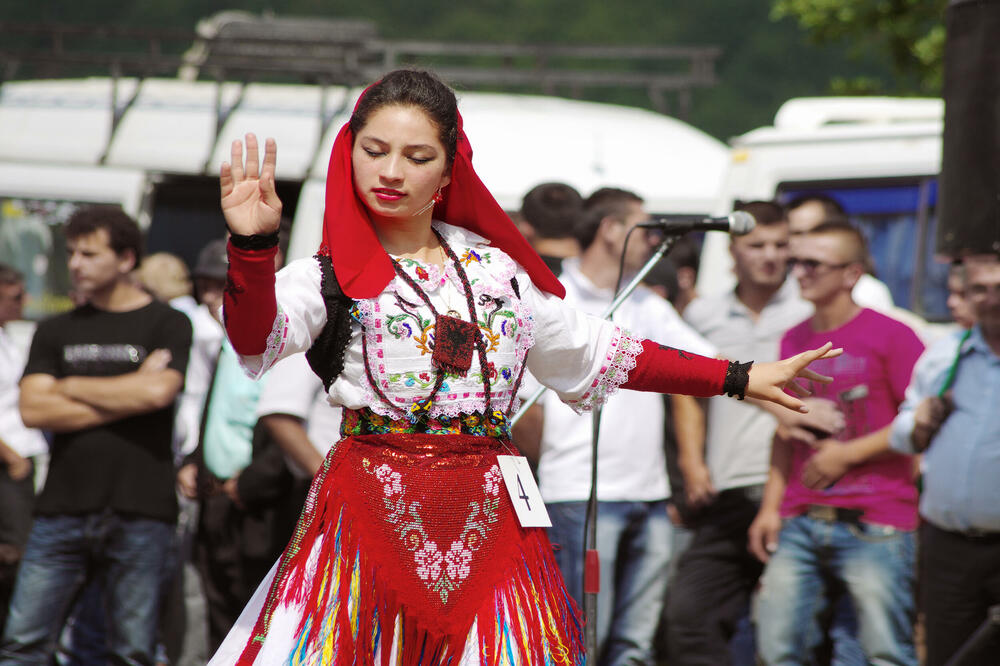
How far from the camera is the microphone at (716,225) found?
4.26 m

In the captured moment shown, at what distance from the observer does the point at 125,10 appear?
1423 inches

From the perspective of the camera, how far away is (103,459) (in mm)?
5469

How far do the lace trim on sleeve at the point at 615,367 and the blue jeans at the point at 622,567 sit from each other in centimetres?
197

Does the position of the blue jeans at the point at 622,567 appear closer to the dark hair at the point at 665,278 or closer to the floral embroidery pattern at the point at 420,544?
the dark hair at the point at 665,278

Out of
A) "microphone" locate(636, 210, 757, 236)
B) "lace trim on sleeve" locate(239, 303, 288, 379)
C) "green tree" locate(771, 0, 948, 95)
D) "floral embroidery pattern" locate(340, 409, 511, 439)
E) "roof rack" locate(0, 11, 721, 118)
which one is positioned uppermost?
"green tree" locate(771, 0, 948, 95)

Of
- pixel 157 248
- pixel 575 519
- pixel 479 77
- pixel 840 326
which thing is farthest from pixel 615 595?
pixel 479 77

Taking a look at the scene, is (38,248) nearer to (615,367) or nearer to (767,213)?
(767,213)

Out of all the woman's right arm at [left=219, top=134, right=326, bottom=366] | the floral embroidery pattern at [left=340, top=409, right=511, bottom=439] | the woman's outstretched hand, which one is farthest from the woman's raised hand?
the woman's outstretched hand

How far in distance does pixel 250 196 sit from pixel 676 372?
1.13m

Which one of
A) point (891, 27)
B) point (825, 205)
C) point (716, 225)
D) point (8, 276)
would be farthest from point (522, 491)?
point (891, 27)

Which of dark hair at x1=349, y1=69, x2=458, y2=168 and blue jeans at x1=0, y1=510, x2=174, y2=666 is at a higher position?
dark hair at x1=349, y1=69, x2=458, y2=168

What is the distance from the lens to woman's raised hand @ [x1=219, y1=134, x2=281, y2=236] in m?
2.81

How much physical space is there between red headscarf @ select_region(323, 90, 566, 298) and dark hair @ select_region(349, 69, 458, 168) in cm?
3

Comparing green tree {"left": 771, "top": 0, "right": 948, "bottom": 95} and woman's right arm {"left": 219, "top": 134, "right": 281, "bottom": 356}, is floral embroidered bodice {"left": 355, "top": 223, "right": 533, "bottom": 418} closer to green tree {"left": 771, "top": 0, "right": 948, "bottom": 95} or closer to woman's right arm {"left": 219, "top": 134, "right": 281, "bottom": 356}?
woman's right arm {"left": 219, "top": 134, "right": 281, "bottom": 356}
